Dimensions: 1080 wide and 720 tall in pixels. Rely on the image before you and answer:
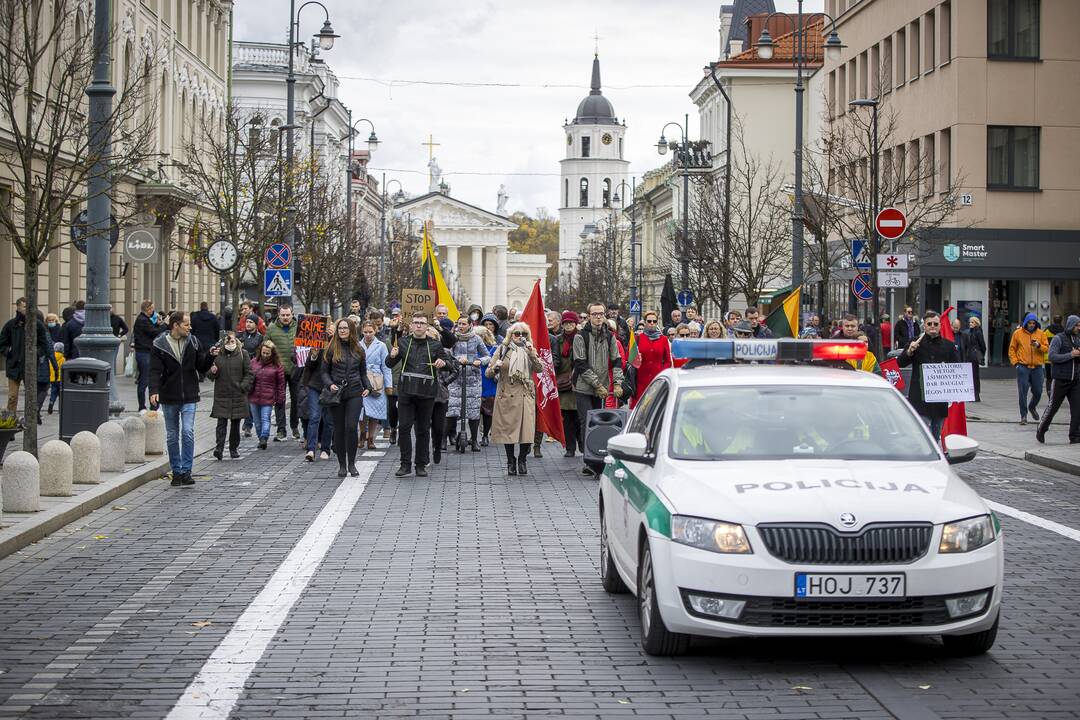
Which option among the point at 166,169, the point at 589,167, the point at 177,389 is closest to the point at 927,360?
the point at 177,389

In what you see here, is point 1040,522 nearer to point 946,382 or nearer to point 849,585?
point 946,382

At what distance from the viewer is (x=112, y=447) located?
1702 centimetres

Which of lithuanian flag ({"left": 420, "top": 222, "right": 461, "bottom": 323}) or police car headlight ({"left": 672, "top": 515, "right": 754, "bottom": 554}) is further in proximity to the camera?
lithuanian flag ({"left": 420, "top": 222, "right": 461, "bottom": 323})

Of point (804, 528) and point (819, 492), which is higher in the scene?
point (819, 492)

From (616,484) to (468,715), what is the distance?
2853 mm

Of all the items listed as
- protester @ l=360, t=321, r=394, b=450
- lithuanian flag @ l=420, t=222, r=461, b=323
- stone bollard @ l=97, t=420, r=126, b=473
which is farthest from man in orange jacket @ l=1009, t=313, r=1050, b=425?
stone bollard @ l=97, t=420, r=126, b=473

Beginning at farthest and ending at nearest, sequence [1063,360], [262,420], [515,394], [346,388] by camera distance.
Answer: [1063,360], [262,420], [515,394], [346,388]

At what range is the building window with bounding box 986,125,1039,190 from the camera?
44.1 m

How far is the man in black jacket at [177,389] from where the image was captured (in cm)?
1672

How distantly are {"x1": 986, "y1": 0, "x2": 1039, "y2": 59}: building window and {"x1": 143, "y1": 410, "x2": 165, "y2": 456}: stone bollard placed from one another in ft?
103

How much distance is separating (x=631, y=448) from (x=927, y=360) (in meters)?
11.5

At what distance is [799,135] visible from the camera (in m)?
36.2

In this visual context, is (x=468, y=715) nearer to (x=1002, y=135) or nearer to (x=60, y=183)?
(x=60, y=183)

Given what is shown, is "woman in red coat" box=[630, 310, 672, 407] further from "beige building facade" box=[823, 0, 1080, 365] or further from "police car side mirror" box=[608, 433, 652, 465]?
"beige building facade" box=[823, 0, 1080, 365]
